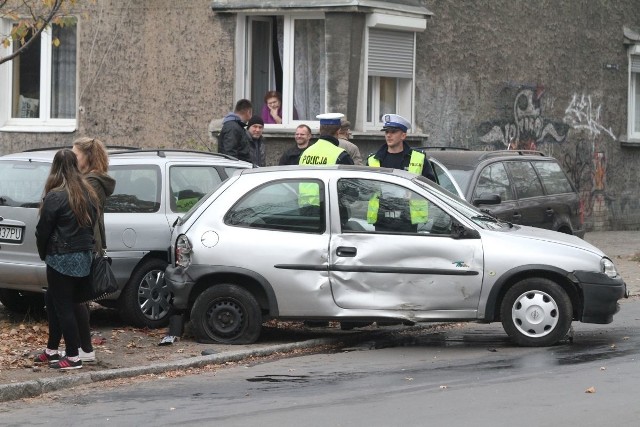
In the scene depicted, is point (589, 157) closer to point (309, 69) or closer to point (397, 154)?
point (309, 69)

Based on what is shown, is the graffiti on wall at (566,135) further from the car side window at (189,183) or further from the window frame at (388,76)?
the car side window at (189,183)

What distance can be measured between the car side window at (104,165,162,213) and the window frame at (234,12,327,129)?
723 cm

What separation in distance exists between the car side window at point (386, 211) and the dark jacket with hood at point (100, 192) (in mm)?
2066

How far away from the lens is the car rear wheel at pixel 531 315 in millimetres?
10977

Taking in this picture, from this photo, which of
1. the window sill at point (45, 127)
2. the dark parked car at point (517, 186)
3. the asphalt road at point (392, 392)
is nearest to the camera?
the asphalt road at point (392, 392)

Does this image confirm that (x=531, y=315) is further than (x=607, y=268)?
No

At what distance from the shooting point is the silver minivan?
11.8 meters

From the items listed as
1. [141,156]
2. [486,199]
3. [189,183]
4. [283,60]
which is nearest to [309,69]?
[283,60]

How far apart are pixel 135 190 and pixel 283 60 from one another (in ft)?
25.5

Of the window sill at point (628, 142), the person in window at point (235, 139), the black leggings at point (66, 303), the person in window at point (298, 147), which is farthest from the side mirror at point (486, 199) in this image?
the window sill at point (628, 142)

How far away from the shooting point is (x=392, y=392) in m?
8.90

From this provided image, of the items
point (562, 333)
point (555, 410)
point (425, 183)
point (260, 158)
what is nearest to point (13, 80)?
point (260, 158)

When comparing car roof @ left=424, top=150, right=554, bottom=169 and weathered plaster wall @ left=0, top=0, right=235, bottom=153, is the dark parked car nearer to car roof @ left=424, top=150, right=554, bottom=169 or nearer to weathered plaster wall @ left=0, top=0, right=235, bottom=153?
car roof @ left=424, top=150, right=554, bottom=169

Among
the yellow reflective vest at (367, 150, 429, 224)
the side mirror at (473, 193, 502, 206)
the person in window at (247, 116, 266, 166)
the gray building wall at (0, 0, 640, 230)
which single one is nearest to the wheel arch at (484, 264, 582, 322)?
the yellow reflective vest at (367, 150, 429, 224)
